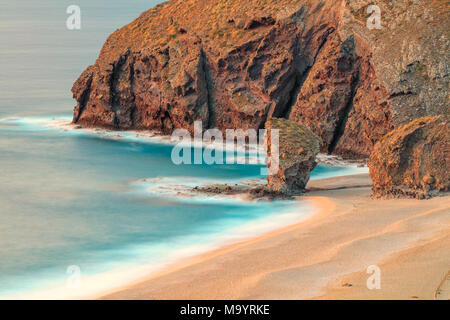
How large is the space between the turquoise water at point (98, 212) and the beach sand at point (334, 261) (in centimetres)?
139

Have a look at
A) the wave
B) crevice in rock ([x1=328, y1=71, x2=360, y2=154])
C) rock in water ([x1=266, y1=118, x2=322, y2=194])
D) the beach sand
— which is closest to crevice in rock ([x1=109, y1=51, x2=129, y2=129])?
crevice in rock ([x1=328, y1=71, x2=360, y2=154])

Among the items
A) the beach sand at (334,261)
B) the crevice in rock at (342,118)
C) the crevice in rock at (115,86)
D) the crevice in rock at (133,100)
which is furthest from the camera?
the crevice in rock at (115,86)

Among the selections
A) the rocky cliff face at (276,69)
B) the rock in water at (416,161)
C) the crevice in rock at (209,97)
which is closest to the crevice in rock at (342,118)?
the rocky cliff face at (276,69)

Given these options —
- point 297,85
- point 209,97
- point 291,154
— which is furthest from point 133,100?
point 291,154

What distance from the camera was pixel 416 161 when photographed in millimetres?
22750

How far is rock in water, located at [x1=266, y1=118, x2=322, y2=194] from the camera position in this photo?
2405 cm

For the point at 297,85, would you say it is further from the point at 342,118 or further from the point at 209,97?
the point at 209,97

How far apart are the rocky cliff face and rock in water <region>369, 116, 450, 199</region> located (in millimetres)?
8080

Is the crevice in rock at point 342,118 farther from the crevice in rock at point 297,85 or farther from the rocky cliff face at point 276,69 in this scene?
the crevice in rock at point 297,85

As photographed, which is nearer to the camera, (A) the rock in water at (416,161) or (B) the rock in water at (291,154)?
(A) the rock in water at (416,161)

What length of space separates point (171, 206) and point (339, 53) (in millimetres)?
12439

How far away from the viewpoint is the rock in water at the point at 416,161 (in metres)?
22.6

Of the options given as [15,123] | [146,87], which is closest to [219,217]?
[146,87]

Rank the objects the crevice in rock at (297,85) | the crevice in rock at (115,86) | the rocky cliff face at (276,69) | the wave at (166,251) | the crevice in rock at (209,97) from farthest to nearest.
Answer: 1. the crevice in rock at (115,86)
2. the crevice in rock at (209,97)
3. the crevice in rock at (297,85)
4. the rocky cliff face at (276,69)
5. the wave at (166,251)
